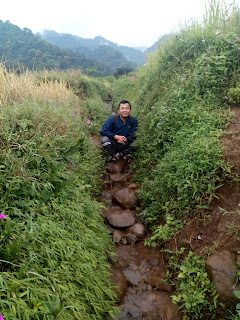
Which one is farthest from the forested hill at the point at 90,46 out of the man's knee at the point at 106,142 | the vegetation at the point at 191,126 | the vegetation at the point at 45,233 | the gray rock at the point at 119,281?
the gray rock at the point at 119,281

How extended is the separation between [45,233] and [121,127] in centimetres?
348

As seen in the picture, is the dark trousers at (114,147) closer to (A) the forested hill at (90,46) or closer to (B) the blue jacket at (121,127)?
(B) the blue jacket at (121,127)

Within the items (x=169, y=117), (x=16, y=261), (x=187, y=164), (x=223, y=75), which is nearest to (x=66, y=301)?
(x=16, y=261)

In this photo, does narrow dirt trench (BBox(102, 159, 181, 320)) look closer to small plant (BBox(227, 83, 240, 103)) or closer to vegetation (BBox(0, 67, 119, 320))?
vegetation (BBox(0, 67, 119, 320))

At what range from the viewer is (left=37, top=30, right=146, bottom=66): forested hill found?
193 feet

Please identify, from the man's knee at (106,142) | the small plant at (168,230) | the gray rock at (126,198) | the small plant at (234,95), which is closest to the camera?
the small plant at (168,230)

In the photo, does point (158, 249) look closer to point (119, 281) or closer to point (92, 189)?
point (119, 281)

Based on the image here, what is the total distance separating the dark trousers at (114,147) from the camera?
485cm

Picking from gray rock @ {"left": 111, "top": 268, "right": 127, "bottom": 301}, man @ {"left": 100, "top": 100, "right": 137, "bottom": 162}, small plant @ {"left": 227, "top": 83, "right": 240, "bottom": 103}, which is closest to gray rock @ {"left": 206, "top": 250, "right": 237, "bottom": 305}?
gray rock @ {"left": 111, "top": 268, "right": 127, "bottom": 301}

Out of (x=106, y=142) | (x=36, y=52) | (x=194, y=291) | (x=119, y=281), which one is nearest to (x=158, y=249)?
(x=119, y=281)

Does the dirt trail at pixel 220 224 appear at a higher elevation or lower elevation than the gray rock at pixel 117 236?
higher

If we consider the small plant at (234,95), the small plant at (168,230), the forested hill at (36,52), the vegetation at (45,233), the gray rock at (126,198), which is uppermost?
the forested hill at (36,52)

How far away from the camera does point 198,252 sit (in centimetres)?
231

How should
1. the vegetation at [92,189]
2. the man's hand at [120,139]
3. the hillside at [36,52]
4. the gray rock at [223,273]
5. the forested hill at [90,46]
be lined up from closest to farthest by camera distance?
the vegetation at [92,189], the gray rock at [223,273], the man's hand at [120,139], the hillside at [36,52], the forested hill at [90,46]
